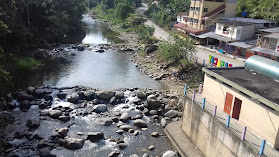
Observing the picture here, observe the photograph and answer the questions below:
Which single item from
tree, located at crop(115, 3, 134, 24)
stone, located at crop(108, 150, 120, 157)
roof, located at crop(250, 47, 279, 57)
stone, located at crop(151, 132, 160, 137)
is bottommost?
stone, located at crop(108, 150, 120, 157)

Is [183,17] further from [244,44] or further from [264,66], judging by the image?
[264,66]

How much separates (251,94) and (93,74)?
23898mm

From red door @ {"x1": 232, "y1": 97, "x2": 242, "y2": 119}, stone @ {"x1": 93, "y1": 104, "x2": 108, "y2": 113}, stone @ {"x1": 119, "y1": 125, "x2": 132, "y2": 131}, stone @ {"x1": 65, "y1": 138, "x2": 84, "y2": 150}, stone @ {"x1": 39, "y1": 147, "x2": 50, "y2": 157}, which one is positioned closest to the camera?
red door @ {"x1": 232, "y1": 97, "x2": 242, "y2": 119}

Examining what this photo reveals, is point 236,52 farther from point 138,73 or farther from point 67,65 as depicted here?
point 67,65

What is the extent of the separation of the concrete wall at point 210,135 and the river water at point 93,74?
12003mm

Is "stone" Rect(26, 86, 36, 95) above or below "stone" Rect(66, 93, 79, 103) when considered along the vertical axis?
above

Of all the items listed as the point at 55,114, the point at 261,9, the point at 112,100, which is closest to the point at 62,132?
the point at 55,114

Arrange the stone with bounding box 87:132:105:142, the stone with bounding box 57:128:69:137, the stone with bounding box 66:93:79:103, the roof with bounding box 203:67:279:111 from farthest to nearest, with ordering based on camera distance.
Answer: the stone with bounding box 66:93:79:103 → the stone with bounding box 57:128:69:137 → the stone with bounding box 87:132:105:142 → the roof with bounding box 203:67:279:111

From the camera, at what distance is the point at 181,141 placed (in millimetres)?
17328

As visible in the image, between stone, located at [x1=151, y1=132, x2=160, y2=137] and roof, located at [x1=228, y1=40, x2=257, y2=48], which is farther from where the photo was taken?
roof, located at [x1=228, y1=40, x2=257, y2=48]

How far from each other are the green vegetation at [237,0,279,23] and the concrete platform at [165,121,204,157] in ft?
111

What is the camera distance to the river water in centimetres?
2916

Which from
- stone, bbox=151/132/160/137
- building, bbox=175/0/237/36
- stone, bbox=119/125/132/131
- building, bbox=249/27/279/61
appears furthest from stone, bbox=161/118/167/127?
building, bbox=175/0/237/36

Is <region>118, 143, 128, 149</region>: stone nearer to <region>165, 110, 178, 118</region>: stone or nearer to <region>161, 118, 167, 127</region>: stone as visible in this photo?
<region>161, 118, 167, 127</region>: stone
